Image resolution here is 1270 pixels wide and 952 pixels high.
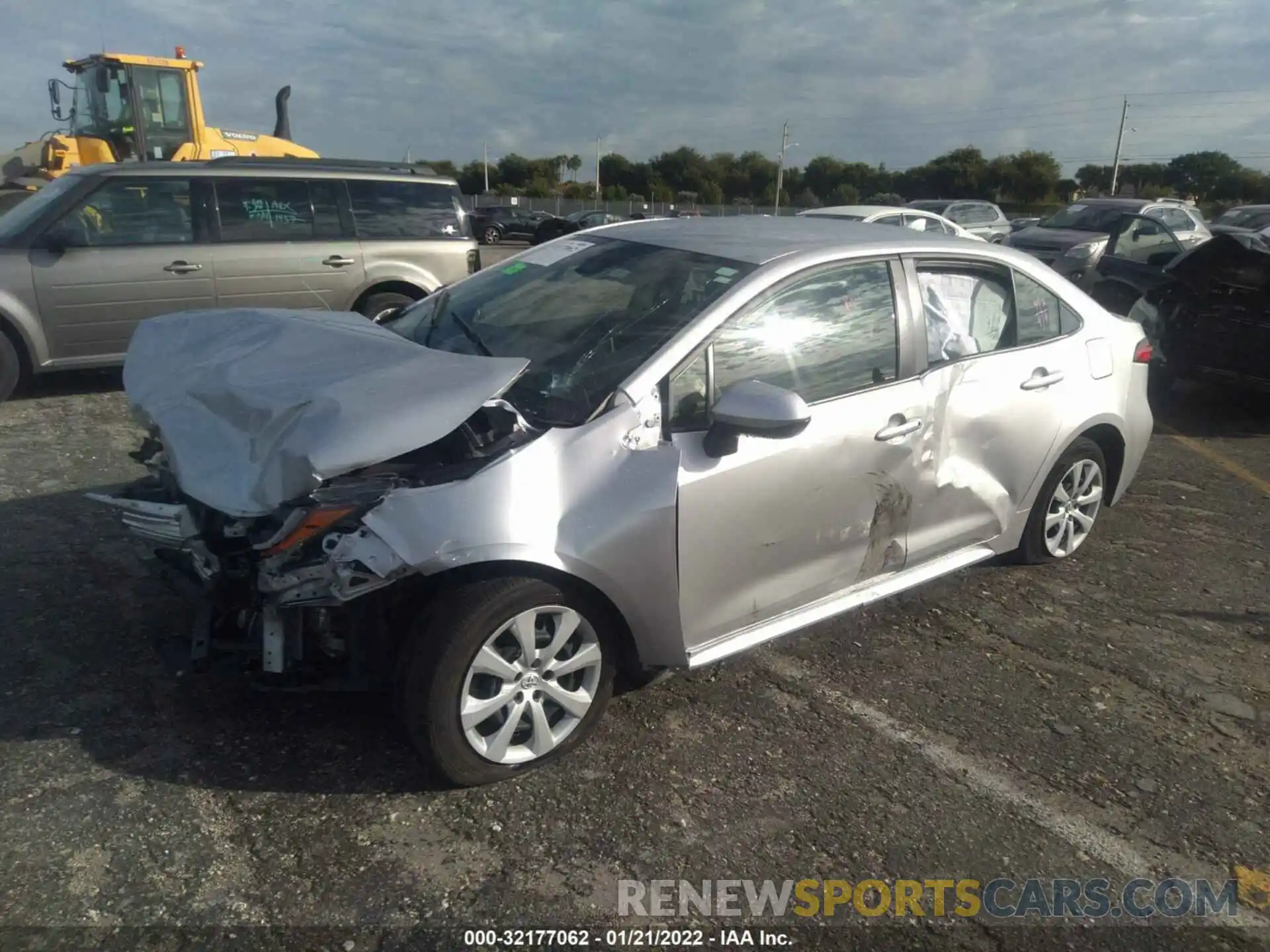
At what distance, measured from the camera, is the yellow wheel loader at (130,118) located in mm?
13398

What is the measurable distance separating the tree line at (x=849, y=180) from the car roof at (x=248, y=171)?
43640mm

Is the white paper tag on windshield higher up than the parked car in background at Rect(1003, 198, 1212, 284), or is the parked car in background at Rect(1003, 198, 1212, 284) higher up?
the white paper tag on windshield

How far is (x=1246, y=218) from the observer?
64.1 ft

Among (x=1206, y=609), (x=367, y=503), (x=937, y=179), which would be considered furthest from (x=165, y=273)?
(x=937, y=179)

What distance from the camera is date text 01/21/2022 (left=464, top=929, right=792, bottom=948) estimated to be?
247 centimetres

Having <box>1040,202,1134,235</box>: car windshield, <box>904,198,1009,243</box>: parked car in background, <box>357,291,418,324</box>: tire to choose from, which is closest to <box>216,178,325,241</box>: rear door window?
<box>357,291,418,324</box>: tire

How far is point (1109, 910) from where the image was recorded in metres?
2.68

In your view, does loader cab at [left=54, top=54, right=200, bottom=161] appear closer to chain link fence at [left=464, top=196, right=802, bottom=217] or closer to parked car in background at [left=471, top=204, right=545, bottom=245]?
parked car in background at [left=471, top=204, right=545, bottom=245]

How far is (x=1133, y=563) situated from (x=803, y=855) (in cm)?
312

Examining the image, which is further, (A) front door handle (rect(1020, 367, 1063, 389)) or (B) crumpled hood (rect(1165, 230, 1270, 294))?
(B) crumpled hood (rect(1165, 230, 1270, 294))

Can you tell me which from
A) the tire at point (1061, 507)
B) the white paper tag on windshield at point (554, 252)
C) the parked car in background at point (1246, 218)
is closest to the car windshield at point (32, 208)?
the white paper tag on windshield at point (554, 252)

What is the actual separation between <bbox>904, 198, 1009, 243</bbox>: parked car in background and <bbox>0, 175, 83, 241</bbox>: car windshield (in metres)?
16.6

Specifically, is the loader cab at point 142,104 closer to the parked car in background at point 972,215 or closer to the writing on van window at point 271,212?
the writing on van window at point 271,212

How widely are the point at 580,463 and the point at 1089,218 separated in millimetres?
14686
